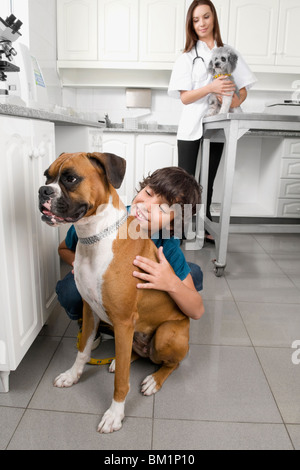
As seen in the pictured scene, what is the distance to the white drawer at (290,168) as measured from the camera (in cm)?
341

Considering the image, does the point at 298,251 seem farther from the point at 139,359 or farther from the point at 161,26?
the point at 161,26

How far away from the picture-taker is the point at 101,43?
376cm

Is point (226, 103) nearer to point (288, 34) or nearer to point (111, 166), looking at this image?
point (111, 166)

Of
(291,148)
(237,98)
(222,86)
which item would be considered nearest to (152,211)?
(222,86)

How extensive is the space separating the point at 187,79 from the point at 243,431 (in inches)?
85.8

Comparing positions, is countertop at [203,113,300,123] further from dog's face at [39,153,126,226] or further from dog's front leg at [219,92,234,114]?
dog's face at [39,153,126,226]

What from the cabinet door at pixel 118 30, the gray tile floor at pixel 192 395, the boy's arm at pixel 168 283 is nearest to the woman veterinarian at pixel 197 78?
the gray tile floor at pixel 192 395

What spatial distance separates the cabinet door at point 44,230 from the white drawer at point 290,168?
2.54 meters

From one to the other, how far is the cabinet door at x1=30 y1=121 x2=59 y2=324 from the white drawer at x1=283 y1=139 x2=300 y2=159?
2.53m

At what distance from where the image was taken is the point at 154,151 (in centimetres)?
373

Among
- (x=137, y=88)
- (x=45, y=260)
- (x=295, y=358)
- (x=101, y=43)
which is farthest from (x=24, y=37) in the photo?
(x=295, y=358)

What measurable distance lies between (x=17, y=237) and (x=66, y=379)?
52 cm

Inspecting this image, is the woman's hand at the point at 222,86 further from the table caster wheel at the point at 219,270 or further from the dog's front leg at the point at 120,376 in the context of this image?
the dog's front leg at the point at 120,376

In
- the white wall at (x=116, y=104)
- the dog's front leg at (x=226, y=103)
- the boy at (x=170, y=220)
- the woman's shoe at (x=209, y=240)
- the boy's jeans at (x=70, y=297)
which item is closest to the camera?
the boy at (x=170, y=220)
